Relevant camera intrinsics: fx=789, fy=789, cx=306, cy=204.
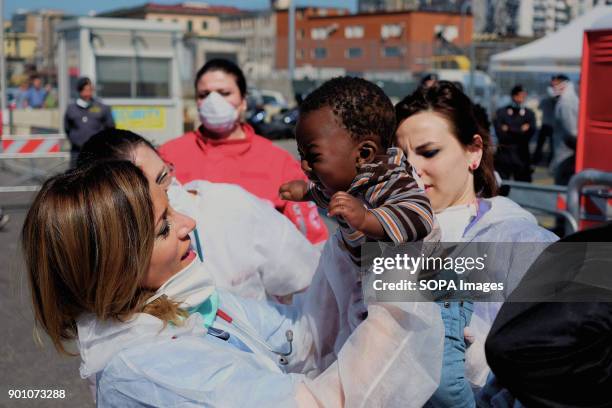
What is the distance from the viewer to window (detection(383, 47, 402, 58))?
3102 cm

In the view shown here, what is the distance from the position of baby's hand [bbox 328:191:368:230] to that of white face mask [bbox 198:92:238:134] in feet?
8.52

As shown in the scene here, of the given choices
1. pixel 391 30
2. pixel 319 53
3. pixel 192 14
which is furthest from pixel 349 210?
pixel 192 14

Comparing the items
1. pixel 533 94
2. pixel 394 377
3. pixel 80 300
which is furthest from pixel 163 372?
pixel 533 94

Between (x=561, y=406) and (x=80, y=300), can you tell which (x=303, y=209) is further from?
(x=561, y=406)

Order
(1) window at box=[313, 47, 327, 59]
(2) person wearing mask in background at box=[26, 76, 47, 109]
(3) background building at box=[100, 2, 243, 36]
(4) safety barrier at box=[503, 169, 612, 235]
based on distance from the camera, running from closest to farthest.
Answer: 1. (4) safety barrier at box=[503, 169, 612, 235]
2. (2) person wearing mask in background at box=[26, 76, 47, 109]
3. (1) window at box=[313, 47, 327, 59]
4. (3) background building at box=[100, 2, 243, 36]

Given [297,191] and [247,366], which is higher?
[297,191]

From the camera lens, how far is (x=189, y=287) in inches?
78.4

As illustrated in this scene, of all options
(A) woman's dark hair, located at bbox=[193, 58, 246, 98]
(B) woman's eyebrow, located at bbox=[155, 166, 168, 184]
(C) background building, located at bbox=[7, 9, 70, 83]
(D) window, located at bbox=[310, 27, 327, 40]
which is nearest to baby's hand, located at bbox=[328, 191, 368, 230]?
(B) woman's eyebrow, located at bbox=[155, 166, 168, 184]

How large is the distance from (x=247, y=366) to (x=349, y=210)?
45 cm

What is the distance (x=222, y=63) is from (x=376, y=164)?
285 cm

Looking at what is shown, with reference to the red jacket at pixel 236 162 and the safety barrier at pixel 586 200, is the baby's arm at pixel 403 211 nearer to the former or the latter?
the red jacket at pixel 236 162

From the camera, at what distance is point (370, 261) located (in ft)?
5.82

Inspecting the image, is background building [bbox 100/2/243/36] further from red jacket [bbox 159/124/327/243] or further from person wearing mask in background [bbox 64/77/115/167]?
red jacket [bbox 159/124/327/243]
